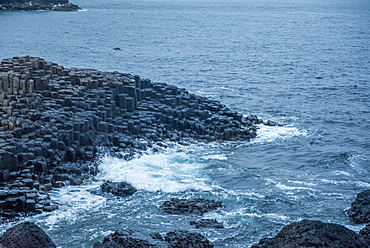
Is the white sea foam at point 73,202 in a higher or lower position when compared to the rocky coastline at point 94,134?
lower

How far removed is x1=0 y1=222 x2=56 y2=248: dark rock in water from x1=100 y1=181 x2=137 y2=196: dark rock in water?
9.21 metres

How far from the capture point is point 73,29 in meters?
98.4

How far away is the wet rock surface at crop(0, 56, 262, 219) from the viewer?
78.5 feet

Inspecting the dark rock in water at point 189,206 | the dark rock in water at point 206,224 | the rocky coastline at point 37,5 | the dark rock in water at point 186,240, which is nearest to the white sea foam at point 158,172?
the dark rock in water at point 189,206

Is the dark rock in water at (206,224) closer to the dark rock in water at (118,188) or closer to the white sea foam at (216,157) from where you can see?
the dark rock in water at (118,188)

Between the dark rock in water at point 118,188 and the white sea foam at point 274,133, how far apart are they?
10600 millimetres

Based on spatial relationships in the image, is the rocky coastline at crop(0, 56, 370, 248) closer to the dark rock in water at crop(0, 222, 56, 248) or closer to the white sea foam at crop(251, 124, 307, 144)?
the dark rock in water at crop(0, 222, 56, 248)

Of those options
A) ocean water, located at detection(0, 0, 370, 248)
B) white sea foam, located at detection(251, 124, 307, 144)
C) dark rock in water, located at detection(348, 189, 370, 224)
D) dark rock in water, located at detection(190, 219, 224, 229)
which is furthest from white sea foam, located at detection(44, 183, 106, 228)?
white sea foam, located at detection(251, 124, 307, 144)

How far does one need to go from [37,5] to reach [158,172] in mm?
133293

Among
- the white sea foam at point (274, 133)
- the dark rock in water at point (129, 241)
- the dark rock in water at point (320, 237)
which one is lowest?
the white sea foam at point (274, 133)

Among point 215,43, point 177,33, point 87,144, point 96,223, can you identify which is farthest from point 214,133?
point 177,33

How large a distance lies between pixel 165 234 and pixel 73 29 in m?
84.0

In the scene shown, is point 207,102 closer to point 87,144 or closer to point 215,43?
point 87,144

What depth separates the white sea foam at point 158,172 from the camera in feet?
82.5
